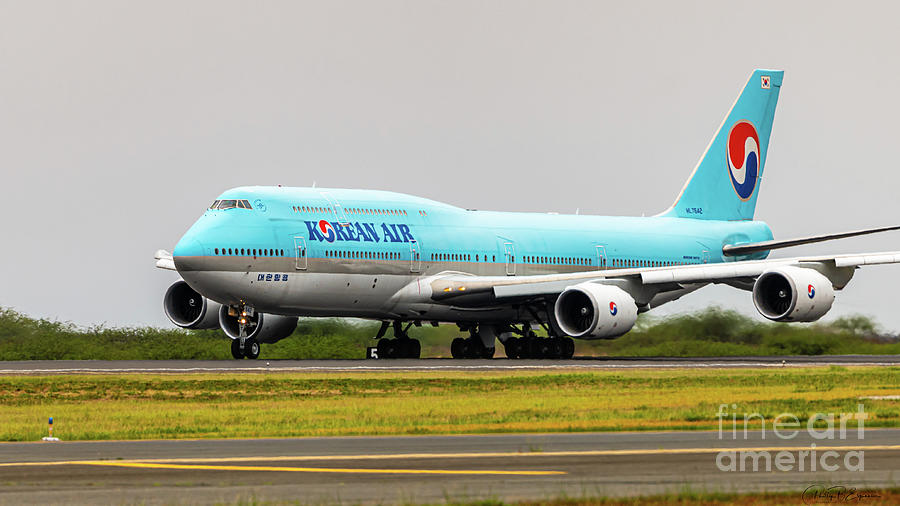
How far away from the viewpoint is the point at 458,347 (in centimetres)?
4766

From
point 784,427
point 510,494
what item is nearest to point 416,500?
point 510,494

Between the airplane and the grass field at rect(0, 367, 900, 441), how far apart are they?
255 inches

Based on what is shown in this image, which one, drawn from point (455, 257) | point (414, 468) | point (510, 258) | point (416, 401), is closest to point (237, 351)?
point (455, 257)

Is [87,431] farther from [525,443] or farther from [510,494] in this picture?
[510,494]

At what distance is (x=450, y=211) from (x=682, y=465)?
32.5 m

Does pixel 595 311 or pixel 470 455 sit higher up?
pixel 595 311

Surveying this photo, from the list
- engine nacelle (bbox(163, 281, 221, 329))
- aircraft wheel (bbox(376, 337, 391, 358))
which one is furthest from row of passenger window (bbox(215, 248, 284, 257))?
aircraft wheel (bbox(376, 337, 391, 358))

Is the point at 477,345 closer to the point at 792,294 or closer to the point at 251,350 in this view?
the point at 251,350

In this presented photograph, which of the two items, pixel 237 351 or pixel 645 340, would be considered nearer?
pixel 237 351

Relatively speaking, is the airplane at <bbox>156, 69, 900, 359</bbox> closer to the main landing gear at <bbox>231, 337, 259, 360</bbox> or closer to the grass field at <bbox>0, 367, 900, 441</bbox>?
the main landing gear at <bbox>231, 337, 259, 360</bbox>

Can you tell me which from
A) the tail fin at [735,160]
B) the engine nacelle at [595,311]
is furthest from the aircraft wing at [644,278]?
the tail fin at [735,160]

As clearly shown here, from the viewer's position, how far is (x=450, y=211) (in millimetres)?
46188

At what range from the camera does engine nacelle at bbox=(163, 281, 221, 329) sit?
1761 inches
